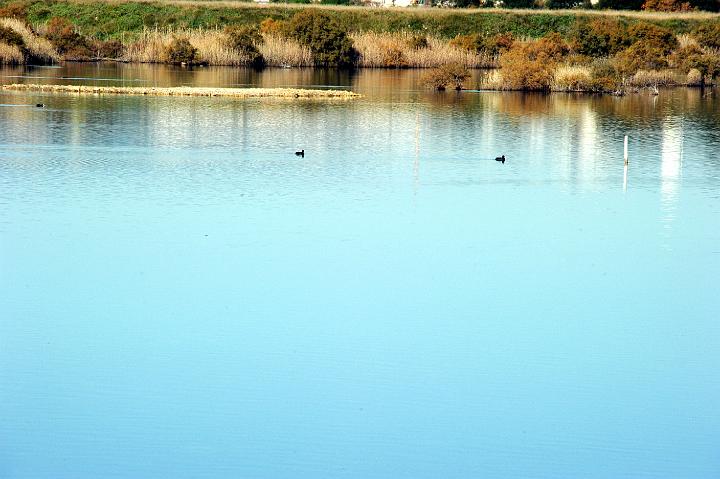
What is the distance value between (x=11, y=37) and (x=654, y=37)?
2596cm

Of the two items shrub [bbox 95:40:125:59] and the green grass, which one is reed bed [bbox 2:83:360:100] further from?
the green grass

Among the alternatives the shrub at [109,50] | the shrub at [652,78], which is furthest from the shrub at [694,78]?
the shrub at [109,50]

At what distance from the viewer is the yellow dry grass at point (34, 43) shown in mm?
49188

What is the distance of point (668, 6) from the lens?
69.8 m

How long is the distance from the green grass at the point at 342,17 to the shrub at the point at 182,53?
37.4ft

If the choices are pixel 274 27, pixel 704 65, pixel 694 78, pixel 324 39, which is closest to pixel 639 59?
pixel 694 78

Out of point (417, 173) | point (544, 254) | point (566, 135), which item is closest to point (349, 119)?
point (566, 135)

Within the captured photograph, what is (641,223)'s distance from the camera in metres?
17.6

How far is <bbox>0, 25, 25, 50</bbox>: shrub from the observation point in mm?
47375

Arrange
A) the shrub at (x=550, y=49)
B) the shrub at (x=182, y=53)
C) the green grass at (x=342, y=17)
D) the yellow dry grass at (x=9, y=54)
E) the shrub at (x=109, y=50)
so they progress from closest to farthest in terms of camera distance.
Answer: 1. the shrub at (x=550, y=49)
2. the yellow dry grass at (x=9, y=54)
3. the shrub at (x=182, y=53)
4. the shrub at (x=109, y=50)
5. the green grass at (x=342, y=17)

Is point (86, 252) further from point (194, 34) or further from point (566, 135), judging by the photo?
point (194, 34)

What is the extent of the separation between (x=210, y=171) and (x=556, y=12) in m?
48.9

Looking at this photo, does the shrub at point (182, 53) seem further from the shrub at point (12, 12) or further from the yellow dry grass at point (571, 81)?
the yellow dry grass at point (571, 81)

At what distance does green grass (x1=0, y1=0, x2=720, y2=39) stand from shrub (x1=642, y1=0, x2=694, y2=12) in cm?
419
